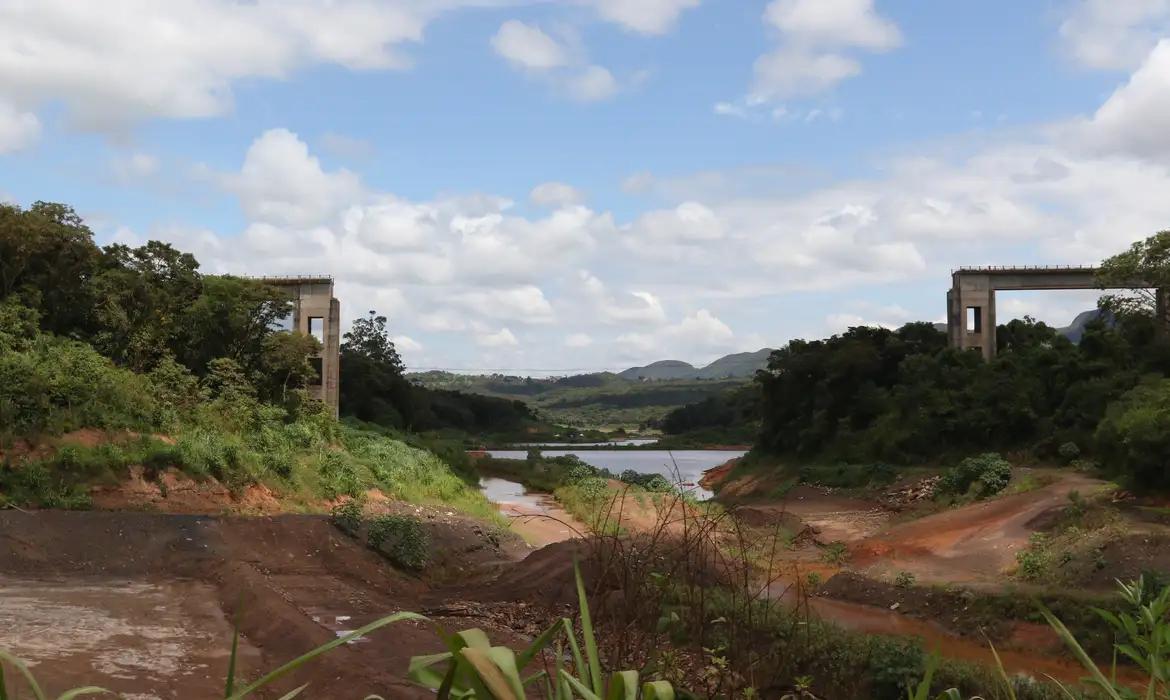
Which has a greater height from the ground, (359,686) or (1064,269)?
(1064,269)

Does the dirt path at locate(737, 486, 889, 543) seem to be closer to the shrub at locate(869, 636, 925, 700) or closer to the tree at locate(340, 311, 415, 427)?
the shrub at locate(869, 636, 925, 700)

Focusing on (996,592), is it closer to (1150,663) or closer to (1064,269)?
(1150,663)

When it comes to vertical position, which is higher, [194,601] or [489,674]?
[489,674]

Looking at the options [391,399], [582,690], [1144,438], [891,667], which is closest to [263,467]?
[891,667]

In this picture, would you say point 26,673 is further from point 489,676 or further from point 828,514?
point 828,514

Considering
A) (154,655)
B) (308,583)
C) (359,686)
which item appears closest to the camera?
(359,686)

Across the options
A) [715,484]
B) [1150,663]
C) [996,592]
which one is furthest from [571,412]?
[1150,663]

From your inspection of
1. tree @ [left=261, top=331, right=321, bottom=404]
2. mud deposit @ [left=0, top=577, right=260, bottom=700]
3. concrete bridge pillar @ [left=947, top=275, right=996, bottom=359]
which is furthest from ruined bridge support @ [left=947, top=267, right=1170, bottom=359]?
mud deposit @ [left=0, top=577, right=260, bottom=700]

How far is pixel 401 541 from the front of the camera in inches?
792

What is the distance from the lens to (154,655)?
11117 millimetres

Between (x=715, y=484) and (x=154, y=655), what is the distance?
41862 mm

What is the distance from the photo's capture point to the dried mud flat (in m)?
10.4

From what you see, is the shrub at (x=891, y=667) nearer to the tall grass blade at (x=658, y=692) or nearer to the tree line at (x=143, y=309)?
the tall grass blade at (x=658, y=692)

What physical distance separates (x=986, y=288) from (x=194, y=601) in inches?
Result: 1491
